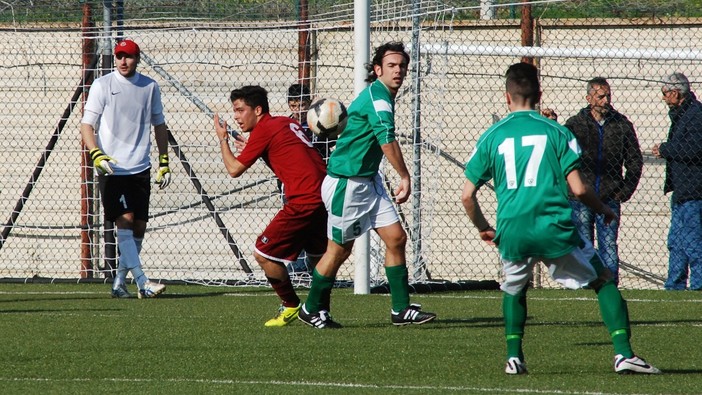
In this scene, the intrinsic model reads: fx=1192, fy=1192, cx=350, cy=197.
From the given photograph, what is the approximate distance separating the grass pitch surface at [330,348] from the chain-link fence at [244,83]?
3.53 metres

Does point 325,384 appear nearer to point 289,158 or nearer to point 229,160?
point 289,158

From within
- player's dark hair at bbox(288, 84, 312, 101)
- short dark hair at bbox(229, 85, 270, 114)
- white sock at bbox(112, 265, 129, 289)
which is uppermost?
player's dark hair at bbox(288, 84, 312, 101)

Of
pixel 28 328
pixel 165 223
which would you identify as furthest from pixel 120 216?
pixel 165 223

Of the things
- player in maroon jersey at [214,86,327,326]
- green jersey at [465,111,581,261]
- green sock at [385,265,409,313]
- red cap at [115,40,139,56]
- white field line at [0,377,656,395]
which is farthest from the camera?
red cap at [115,40,139,56]

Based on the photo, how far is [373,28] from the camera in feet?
42.9

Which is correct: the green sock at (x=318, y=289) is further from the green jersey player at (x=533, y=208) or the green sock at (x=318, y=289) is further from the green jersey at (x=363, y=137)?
the green jersey player at (x=533, y=208)

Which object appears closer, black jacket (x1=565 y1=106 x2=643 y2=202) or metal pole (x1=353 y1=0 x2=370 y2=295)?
metal pole (x1=353 y1=0 x2=370 y2=295)

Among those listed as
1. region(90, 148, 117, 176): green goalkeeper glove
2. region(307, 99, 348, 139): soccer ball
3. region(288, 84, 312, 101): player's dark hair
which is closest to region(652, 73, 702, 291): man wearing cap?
region(288, 84, 312, 101): player's dark hair

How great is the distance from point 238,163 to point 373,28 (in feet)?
15.8

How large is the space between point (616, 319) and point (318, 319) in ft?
9.02

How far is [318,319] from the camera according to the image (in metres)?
8.38

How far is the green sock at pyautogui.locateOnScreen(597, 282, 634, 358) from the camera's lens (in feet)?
20.1

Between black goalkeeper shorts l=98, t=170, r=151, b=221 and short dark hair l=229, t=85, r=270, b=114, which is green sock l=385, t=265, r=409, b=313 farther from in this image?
black goalkeeper shorts l=98, t=170, r=151, b=221

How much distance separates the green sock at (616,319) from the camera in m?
6.14
